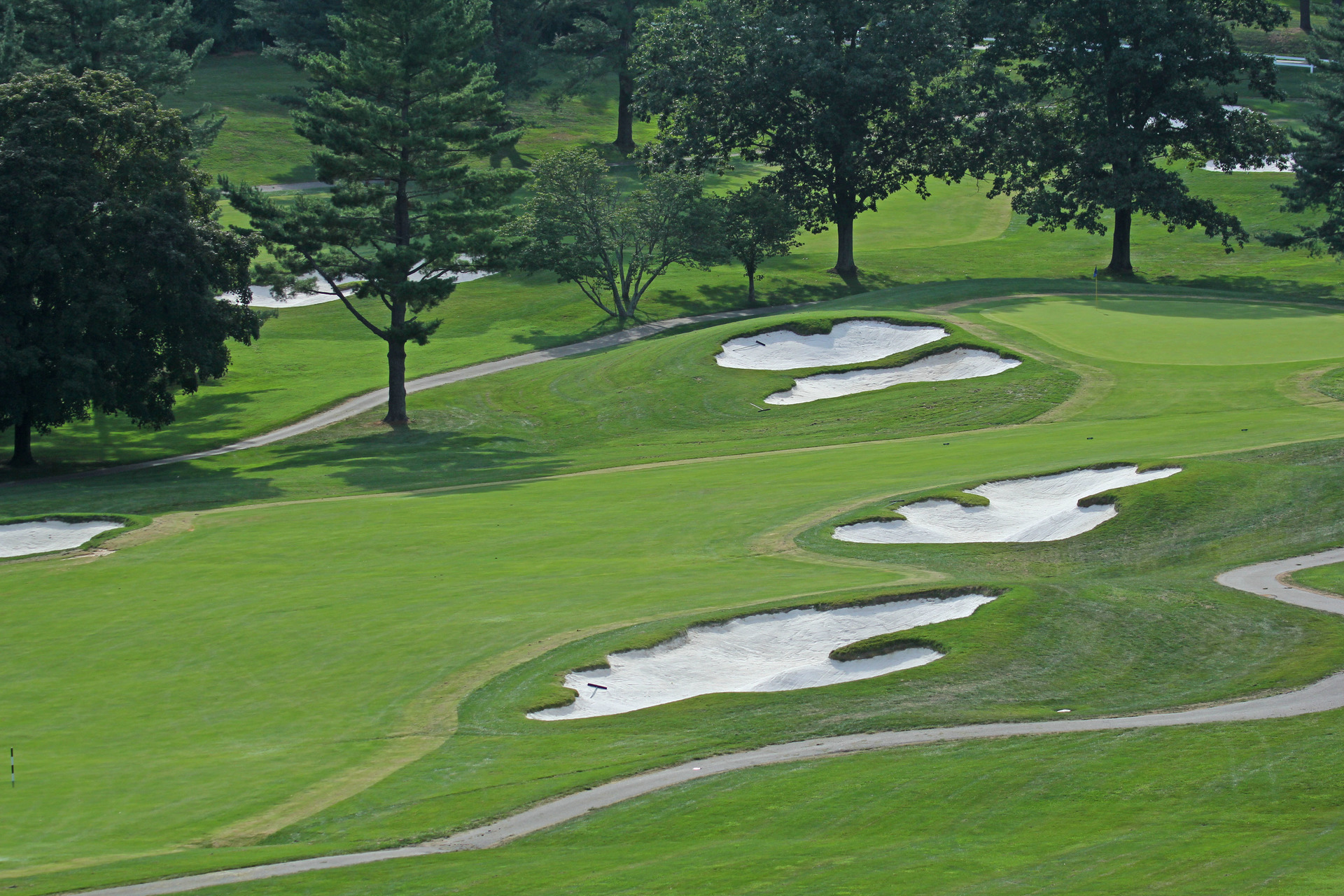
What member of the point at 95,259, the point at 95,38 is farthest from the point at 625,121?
the point at 95,259

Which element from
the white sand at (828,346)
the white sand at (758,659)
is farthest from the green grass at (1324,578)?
the white sand at (828,346)

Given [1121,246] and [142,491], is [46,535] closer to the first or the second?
[142,491]

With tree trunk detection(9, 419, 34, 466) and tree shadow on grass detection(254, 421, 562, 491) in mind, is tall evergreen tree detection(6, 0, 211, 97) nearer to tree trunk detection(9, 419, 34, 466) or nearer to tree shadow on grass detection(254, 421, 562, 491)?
tree trunk detection(9, 419, 34, 466)

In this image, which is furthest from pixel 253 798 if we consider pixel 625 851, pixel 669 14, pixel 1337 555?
pixel 669 14

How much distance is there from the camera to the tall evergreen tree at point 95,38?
208 ft

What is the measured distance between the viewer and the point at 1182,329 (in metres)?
51.7

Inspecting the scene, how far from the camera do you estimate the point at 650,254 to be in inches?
2800

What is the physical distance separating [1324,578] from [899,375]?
27.0 m

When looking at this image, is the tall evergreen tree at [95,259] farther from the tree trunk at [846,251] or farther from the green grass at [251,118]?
the green grass at [251,118]

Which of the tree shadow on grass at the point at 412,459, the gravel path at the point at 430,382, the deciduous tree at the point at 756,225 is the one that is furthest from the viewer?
the deciduous tree at the point at 756,225

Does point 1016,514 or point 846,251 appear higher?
point 846,251

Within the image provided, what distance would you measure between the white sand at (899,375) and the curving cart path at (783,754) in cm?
3071

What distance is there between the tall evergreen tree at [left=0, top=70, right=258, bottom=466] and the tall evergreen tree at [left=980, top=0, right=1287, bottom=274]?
44380mm

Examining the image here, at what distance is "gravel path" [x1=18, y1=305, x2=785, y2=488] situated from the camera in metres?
47.8
